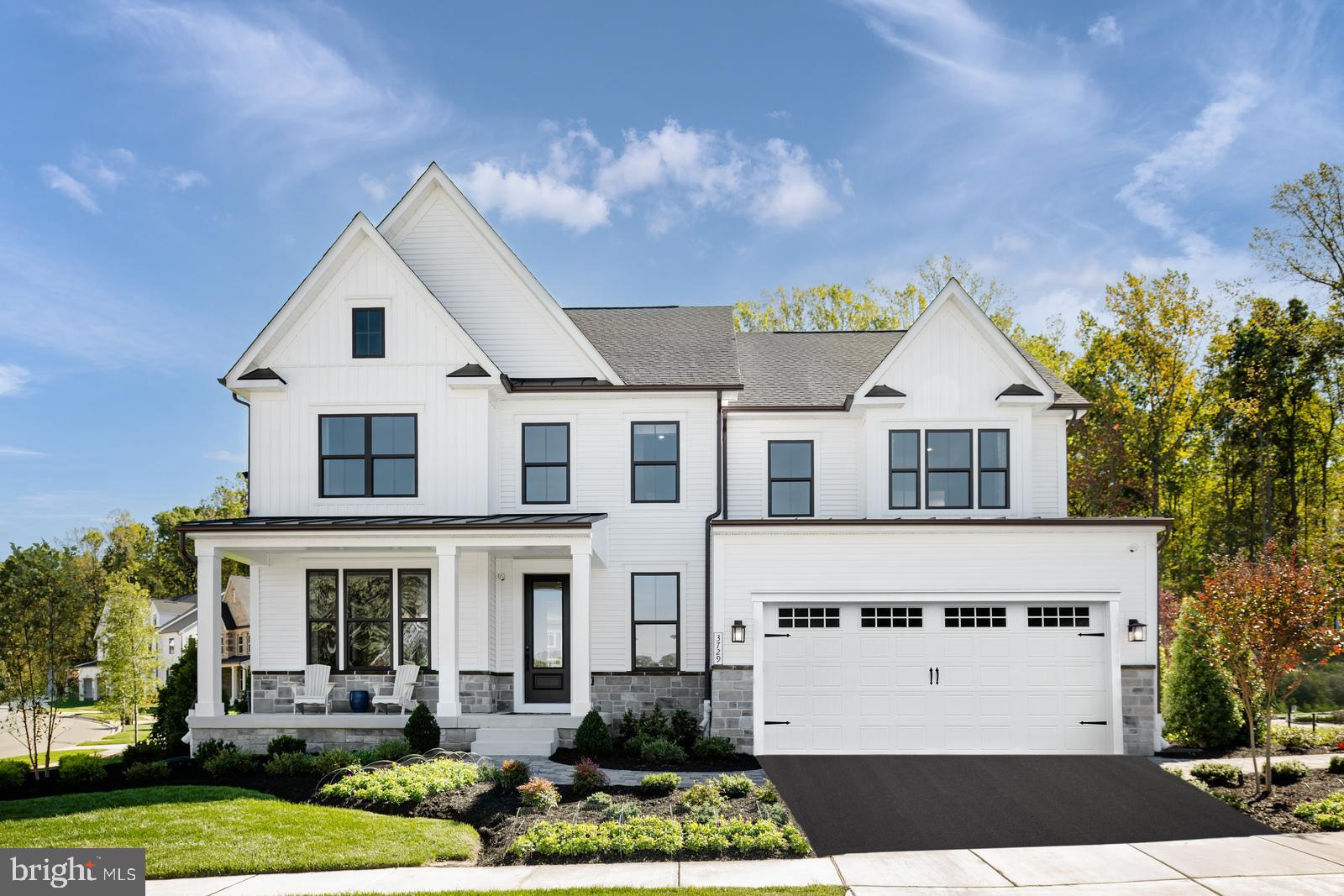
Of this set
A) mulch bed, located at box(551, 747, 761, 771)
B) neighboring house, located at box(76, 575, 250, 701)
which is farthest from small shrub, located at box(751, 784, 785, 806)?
neighboring house, located at box(76, 575, 250, 701)

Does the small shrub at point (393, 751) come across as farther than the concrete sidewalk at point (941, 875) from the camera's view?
Yes

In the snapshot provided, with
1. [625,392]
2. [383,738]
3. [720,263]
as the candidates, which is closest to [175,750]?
[383,738]

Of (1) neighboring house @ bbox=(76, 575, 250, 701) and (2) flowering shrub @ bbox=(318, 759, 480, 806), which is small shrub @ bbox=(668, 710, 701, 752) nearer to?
(2) flowering shrub @ bbox=(318, 759, 480, 806)

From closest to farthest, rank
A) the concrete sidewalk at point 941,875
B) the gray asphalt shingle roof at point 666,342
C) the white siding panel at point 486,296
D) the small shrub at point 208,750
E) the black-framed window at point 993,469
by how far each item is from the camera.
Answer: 1. the concrete sidewalk at point 941,875
2. the small shrub at point 208,750
3. the black-framed window at point 993,469
4. the gray asphalt shingle roof at point 666,342
5. the white siding panel at point 486,296

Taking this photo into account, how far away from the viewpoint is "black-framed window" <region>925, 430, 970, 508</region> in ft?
59.9

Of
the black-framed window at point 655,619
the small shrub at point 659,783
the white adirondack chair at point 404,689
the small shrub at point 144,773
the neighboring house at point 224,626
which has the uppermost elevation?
the black-framed window at point 655,619

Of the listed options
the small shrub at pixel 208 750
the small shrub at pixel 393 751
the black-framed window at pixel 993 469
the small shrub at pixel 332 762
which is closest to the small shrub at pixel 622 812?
the small shrub at pixel 393 751

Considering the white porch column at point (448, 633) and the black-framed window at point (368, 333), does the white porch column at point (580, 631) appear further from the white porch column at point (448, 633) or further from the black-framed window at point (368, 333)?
the black-framed window at point (368, 333)

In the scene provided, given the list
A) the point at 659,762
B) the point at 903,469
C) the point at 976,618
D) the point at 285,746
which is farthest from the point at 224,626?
the point at 976,618

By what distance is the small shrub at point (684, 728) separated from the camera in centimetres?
1609

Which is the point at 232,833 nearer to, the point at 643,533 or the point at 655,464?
the point at 643,533

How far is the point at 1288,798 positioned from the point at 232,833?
13473 millimetres

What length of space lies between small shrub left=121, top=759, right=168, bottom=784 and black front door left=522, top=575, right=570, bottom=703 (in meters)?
6.09

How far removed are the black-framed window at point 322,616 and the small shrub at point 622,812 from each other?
8.28 metres
